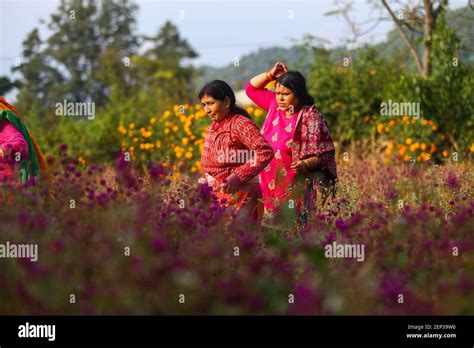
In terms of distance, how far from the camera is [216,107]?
17.9 feet

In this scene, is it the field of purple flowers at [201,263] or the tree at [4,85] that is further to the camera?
the tree at [4,85]

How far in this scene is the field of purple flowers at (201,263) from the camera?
9.66ft

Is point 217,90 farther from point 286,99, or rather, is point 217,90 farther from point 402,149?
point 402,149

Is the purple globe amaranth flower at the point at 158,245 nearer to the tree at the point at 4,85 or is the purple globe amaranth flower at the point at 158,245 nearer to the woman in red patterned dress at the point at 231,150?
the woman in red patterned dress at the point at 231,150

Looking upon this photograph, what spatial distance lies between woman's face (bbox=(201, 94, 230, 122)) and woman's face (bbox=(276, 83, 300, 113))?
40cm

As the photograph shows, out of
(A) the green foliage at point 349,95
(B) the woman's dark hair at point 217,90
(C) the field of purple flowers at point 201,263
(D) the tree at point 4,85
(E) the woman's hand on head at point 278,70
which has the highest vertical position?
(D) the tree at point 4,85

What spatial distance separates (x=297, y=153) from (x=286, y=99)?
381 millimetres

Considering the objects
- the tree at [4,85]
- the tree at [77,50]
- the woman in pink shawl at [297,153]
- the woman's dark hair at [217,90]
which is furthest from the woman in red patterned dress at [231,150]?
the tree at [77,50]

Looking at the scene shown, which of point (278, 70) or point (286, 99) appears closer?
point (286, 99)

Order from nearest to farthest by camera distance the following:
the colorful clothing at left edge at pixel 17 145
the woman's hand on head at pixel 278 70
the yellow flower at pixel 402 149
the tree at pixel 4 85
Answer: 1. the colorful clothing at left edge at pixel 17 145
2. the woman's hand on head at pixel 278 70
3. the yellow flower at pixel 402 149
4. the tree at pixel 4 85

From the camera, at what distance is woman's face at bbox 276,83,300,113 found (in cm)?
566
